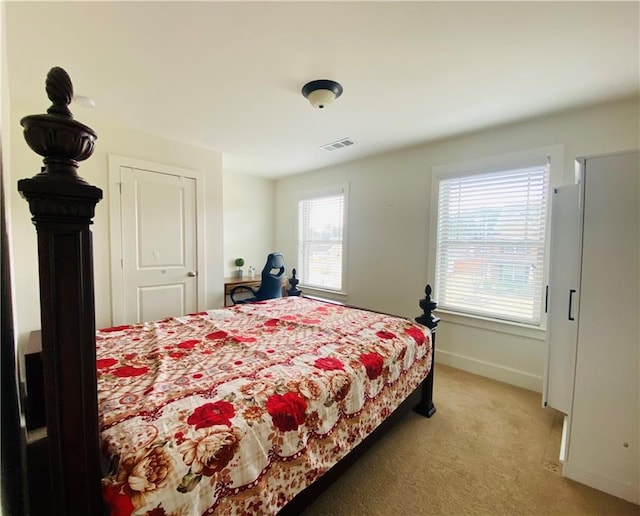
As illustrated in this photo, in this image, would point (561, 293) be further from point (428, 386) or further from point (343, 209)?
Result: point (343, 209)

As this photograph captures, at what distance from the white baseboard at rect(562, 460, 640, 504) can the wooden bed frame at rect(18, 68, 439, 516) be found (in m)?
2.29

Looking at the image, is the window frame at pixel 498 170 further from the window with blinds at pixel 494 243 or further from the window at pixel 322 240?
the window at pixel 322 240

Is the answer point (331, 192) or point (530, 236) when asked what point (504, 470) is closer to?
point (530, 236)

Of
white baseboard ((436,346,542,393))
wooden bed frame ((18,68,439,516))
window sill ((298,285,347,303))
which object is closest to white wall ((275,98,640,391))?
white baseboard ((436,346,542,393))

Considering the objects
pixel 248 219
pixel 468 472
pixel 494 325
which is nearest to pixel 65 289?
pixel 468 472

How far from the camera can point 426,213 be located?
3301mm

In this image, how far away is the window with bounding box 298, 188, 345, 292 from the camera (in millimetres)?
4289

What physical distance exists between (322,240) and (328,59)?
2.89 meters

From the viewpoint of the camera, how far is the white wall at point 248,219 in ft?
14.9

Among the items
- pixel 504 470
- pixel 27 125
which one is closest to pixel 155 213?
pixel 27 125

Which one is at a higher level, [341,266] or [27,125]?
[27,125]

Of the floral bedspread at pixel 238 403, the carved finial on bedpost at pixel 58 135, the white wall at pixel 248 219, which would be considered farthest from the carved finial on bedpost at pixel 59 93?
the white wall at pixel 248 219

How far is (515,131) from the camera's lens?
2699mm

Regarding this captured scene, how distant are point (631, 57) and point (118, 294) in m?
4.46
